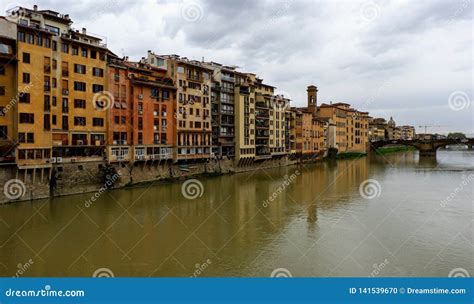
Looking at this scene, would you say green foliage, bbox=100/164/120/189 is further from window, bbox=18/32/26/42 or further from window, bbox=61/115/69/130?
window, bbox=18/32/26/42

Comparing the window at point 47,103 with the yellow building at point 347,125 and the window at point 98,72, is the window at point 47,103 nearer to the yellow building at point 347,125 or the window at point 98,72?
the window at point 98,72

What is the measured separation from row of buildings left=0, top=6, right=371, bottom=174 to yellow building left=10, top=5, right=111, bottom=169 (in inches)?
2.9

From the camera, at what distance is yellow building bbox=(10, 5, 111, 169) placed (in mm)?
27469

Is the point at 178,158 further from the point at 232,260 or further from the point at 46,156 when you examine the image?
the point at 232,260

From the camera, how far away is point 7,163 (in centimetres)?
2659

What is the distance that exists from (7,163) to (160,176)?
15.0 m

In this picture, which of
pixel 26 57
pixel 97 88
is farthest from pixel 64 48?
pixel 97 88

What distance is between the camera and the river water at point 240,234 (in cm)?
1587

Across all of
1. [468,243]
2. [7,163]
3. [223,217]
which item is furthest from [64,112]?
[468,243]

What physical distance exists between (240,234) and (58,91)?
773 inches

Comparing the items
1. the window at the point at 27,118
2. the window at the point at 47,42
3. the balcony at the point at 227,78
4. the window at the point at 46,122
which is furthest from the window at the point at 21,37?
the balcony at the point at 227,78

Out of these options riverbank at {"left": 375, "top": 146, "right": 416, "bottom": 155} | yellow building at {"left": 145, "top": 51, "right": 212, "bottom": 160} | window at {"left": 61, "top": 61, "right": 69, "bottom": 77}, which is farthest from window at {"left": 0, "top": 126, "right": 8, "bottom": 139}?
riverbank at {"left": 375, "top": 146, "right": 416, "bottom": 155}

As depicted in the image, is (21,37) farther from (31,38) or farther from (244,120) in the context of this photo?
(244,120)

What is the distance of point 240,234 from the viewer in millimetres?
20672
